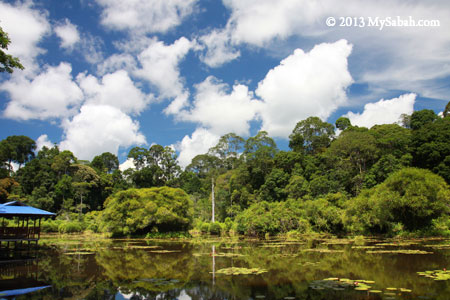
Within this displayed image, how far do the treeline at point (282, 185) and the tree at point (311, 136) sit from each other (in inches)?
6.7

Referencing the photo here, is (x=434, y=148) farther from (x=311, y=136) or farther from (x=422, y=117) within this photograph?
(x=311, y=136)

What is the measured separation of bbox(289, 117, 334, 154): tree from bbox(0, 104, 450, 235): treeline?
170mm

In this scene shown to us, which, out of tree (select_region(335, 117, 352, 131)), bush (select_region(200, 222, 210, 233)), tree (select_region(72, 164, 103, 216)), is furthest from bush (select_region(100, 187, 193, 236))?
tree (select_region(335, 117, 352, 131))

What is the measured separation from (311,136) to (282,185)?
50.1ft

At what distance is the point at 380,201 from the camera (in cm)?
1959

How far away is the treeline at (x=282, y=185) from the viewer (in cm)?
2041

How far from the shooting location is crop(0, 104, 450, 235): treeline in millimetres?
20406

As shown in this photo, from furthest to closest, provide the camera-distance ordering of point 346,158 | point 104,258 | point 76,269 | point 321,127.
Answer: point 321,127, point 346,158, point 104,258, point 76,269

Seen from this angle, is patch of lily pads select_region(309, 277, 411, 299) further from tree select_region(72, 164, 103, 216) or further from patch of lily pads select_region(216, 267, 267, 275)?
tree select_region(72, 164, 103, 216)

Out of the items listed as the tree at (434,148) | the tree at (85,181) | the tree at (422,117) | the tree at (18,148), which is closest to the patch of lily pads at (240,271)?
the tree at (434,148)

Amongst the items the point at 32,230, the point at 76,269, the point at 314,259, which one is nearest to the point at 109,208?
the point at 32,230

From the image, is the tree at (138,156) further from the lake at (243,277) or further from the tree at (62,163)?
the lake at (243,277)

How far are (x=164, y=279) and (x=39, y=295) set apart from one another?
11.3 feet

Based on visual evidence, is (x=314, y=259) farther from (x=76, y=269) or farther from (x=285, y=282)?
(x=76, y=269)
